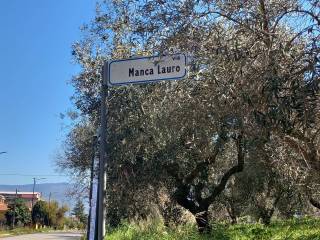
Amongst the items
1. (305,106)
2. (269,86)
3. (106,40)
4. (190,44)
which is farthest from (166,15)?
(106,40)

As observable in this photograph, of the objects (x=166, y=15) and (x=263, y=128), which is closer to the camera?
(x=263, y=128)

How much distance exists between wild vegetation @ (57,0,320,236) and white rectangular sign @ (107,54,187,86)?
0.54 m

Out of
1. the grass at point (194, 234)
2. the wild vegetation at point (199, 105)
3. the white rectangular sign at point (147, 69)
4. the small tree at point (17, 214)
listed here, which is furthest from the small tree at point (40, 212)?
the white rectangular sign at point (147, 69)

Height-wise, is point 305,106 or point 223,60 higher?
point 223,60

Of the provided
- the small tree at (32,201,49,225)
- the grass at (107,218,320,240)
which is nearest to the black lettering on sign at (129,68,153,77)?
the grass at (107,218,320,240)

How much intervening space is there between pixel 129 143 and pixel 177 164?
2380 mm

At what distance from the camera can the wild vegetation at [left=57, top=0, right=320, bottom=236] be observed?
609cm

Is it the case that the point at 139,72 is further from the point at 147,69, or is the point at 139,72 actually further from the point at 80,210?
the point at 80,210

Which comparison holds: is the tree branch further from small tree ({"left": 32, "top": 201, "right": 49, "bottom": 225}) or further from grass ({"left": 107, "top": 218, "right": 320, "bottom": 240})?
small tree ({"left": 32, "top": 201, "right": 49, "bottom": 225})

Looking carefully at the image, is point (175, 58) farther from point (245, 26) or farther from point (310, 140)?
point (310, 140)

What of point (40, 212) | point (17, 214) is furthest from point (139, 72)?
point (40, 212)

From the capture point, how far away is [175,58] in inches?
234

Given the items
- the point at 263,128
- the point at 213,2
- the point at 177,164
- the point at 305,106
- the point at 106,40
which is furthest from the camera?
the point at 177,164

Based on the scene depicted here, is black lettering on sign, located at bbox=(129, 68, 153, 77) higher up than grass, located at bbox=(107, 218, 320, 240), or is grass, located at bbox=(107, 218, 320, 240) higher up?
black lettering on sign, located at bbox=(129, 68, 153, 77)
